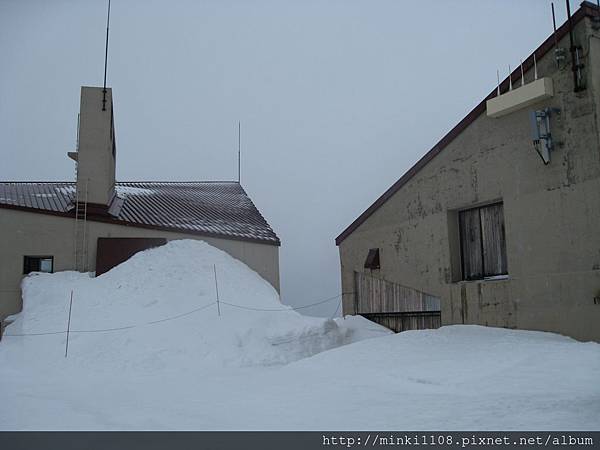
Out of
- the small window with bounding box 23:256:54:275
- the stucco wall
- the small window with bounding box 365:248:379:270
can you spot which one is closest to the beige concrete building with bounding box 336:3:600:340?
the small window with bounding box 365:248:379:270

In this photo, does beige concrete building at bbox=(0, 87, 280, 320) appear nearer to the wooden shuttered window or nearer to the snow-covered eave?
the snow-covered eave

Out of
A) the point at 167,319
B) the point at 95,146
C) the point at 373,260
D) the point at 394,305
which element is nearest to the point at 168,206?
the point at 95,146

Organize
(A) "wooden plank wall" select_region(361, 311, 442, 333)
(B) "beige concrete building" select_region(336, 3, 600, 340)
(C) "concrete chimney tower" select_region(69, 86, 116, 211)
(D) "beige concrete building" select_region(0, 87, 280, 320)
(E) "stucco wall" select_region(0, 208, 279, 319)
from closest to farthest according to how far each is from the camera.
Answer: (B) "beige concrete building" select_region(336, 3, 600, 340) < (A) "wooden plank wall" select_region(361, 311, 442, 333) < (E) "stucco wall" select_region(0, 208, 279, 319) < (D) "beige concrete building" select_region(0, 87, 280, 320) < (C) "concrete chimney tower" select_region(69, 86, 116, 211)

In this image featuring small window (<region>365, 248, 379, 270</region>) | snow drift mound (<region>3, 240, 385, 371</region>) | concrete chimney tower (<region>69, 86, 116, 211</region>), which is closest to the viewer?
snow drift mound (<region>3, 240, 385, 371</region>)

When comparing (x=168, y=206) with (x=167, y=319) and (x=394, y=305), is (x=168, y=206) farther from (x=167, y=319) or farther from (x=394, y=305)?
(x=394, y=305)

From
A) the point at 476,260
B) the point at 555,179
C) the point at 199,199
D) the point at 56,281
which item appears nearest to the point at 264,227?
the point at 199,199

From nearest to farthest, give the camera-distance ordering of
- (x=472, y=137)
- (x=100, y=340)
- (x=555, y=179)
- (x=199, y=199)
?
(x=555, y=179) < (x=472, y=137) < (x=100, y=340) < (x=199, y=199)

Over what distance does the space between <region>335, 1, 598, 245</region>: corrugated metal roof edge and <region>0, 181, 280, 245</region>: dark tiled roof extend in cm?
590

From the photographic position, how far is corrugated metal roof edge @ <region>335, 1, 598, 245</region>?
11.8 m

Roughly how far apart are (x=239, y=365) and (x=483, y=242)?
685 centimetres

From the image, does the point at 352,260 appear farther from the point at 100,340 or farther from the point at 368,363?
the point at 100,340

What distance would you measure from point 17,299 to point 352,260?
10.8 meters

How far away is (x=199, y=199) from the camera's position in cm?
2744

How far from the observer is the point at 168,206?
2461 centimetres
